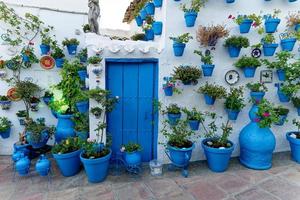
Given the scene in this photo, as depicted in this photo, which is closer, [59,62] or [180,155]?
[180,155]

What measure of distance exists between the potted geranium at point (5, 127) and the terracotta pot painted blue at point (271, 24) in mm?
5803

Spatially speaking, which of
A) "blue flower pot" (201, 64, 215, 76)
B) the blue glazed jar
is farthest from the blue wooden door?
the blue glazed jar

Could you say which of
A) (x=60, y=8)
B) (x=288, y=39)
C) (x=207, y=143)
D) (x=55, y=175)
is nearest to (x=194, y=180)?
(x=207, y=143)

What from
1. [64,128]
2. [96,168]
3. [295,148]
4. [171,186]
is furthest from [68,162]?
[295,148]

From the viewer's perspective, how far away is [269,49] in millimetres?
4695

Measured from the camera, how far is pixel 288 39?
4750 millimetres

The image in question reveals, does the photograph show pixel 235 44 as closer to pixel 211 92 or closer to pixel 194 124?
pixel 211 92

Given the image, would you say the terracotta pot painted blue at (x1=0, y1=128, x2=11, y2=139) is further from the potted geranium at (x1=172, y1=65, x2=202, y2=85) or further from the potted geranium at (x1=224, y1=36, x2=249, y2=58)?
the potted geranium at (x1=224, y1=36, x2=249, y2=58)

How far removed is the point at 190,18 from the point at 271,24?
1675 millimetres

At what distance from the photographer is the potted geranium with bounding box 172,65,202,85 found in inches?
168

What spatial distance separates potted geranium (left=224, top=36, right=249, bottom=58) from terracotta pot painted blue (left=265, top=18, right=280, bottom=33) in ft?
1.97

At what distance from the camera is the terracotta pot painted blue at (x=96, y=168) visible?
12.6ft

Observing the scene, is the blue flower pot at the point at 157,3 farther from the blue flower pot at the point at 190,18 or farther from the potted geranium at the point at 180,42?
the potted geranium at the point at 180,42

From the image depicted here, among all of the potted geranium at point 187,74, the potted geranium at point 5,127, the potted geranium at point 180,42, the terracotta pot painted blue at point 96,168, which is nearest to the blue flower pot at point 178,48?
the potted geranium at point 180,42
